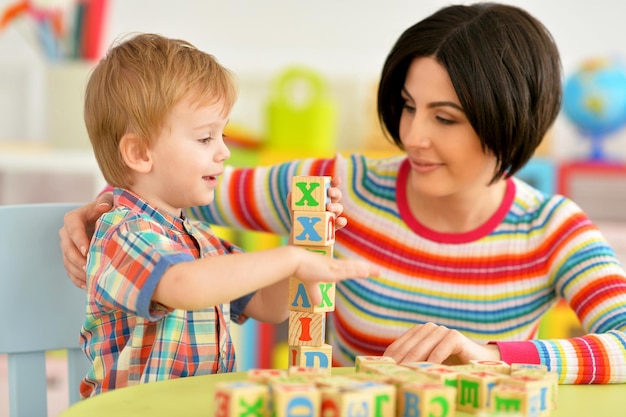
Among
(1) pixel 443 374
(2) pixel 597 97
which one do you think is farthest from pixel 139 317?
(2) pixel 597 97

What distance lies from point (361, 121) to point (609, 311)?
6.35 feet

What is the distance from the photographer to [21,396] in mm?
1217

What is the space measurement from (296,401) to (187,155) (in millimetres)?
416

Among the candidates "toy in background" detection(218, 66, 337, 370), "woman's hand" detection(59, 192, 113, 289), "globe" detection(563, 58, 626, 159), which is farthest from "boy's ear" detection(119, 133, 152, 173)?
"globe" detection(563, 58, 626, 159)

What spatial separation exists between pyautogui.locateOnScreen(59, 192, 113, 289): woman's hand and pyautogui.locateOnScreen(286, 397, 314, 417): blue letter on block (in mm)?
487

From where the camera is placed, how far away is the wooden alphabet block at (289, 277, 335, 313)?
0.97 metres

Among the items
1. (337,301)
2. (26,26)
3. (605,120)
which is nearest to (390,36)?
(605,120)

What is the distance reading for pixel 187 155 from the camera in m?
1.08

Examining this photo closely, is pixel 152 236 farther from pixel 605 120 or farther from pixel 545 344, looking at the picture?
pixel 605 120

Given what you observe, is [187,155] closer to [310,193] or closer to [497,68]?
[310,193]

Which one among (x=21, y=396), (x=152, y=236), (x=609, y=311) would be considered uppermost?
(x=152, y=236)

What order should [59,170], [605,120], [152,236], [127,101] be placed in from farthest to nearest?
1. [605,120]
2. [59,170]
3. [127,101]
4. [152,236]

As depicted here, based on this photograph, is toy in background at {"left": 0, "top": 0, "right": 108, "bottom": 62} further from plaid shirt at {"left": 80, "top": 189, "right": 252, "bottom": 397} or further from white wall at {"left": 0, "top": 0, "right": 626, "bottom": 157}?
plaid shirt at {"left": 80, "top": 189, "right": 252, "bottom": 397}

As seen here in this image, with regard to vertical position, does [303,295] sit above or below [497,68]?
below
